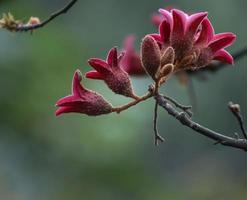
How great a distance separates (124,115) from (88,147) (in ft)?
1.37

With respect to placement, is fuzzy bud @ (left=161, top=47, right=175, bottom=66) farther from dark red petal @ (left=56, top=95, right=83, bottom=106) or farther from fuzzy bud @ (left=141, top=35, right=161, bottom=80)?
dark red petal @ (left=56, top=95, right=83, bottom=106)

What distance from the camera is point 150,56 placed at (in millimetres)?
1825

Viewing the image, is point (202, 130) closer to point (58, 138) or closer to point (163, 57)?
point (163, 57)

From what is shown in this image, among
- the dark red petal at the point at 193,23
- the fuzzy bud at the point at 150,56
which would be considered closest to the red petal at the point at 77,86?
the fuzzy bud at the point at 150,56

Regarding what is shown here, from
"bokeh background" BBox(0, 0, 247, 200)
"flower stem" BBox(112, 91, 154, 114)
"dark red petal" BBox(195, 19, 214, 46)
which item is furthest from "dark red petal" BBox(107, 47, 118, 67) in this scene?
"bokeh background" BBox(0, 0, 247, 200)

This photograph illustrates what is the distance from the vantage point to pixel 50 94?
475 centimetres

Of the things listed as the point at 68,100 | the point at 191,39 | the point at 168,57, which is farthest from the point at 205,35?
the point at 68,100

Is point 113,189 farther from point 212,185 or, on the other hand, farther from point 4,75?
point 212,185

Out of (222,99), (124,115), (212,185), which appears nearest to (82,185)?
(124,115)

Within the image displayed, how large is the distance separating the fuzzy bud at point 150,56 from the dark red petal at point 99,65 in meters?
0.09

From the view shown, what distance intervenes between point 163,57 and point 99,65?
15 centimetres

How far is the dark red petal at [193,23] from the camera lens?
Answer: 1861 mm

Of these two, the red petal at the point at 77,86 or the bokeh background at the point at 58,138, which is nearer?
the red petal at the point at 77,86

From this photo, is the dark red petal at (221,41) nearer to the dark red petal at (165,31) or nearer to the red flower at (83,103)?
the dark red petal at (165,31)
